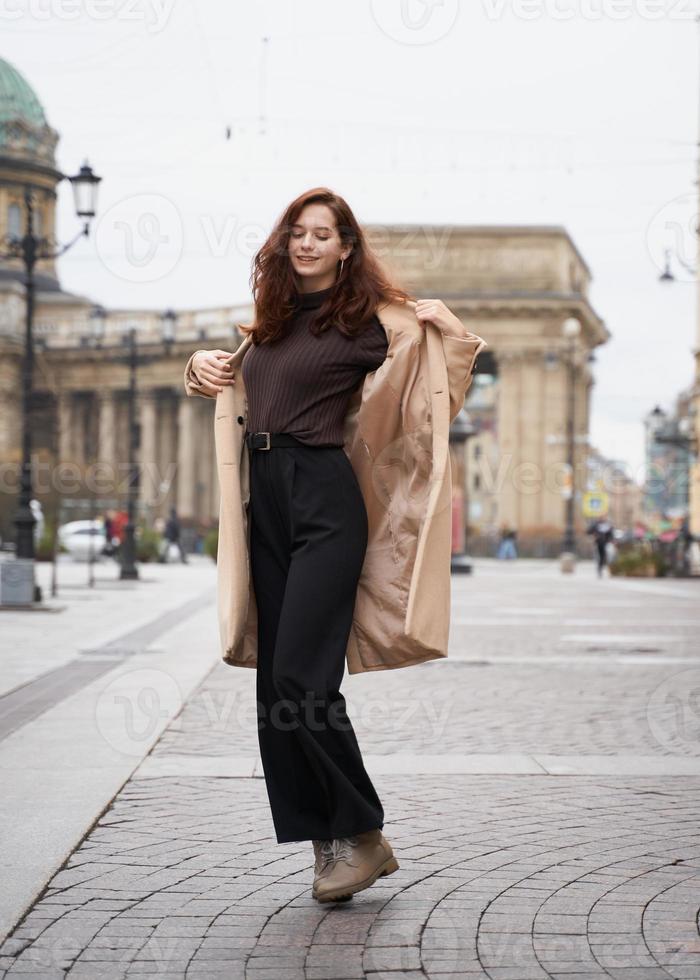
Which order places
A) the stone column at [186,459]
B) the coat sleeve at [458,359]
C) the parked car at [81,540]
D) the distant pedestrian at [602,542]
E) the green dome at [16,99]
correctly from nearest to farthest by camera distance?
1. the coat sleeve at [458,359]
2. the distant pedestrian at [602,542]
3. the parked car at [81,540]
4. the green dome at [16,99]
5. the stone column at [186,459]

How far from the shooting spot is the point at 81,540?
48906 millimetres

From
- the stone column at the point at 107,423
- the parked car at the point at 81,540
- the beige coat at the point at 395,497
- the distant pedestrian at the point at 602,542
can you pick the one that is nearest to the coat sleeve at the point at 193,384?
the beige coat at the point at 395,497

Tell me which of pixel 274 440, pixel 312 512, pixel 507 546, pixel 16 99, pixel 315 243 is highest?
pixel 16 99

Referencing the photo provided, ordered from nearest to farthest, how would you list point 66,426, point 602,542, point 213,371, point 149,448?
1. point 213,371
2. point 602,542
3. point 66,426
4. point 149,448

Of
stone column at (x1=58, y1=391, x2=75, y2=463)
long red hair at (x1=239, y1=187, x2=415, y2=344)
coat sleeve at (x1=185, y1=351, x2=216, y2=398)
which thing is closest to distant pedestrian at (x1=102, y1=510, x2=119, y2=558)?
coat sleeve at (x1=185, y1=351, x2=216, y2=398)

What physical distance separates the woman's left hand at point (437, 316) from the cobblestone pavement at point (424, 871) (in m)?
1.67

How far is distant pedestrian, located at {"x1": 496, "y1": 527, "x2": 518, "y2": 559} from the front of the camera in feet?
191

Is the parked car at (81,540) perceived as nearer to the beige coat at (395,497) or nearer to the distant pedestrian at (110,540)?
the distant pedestrian at (110,540)

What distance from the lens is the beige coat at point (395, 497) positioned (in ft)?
14.4

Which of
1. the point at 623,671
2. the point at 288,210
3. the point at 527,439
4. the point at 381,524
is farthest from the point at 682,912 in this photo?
the point at 527,439

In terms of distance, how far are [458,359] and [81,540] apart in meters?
45.3

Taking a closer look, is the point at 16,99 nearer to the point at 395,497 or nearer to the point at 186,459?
the point at 186,459

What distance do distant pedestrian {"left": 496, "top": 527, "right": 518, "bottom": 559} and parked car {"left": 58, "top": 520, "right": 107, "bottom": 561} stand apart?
15.5 m

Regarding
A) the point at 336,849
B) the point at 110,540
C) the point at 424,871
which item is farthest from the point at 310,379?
the point at 110,540
